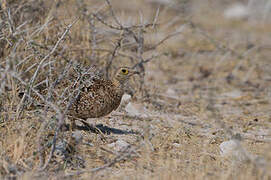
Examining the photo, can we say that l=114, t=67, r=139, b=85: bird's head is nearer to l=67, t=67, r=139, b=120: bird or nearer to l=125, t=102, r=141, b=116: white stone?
l=67, t=67, r=139, b=120: bird

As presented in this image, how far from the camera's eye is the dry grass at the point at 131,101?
4.20m

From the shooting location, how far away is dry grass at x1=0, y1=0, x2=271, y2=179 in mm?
4199

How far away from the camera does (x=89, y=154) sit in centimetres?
463

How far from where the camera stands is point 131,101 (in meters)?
7.20

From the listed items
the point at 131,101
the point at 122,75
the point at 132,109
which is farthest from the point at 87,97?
the point at 131,101

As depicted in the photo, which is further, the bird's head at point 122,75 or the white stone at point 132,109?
the white stone at point 132,109

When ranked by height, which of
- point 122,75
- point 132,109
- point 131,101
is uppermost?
point 122,75

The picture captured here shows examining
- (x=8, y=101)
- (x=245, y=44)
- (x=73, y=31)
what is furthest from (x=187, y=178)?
(x=245, y=44)

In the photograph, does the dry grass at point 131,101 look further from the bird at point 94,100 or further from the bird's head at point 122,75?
the bird's head at point 122,75

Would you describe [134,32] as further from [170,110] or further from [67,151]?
[67,151]

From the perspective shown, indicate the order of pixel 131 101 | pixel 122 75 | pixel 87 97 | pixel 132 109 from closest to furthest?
pixel 87 97 → pixel 122 75 → pixel 132 109 → pixel 131 101

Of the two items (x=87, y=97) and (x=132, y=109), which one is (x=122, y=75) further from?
(x=132, y=109)

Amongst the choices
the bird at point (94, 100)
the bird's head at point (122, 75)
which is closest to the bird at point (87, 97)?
the bird at point (94, 100)

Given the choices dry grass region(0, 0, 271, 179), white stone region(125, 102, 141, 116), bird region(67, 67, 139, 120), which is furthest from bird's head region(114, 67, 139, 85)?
white stone region(125, 102, 141, 116)
